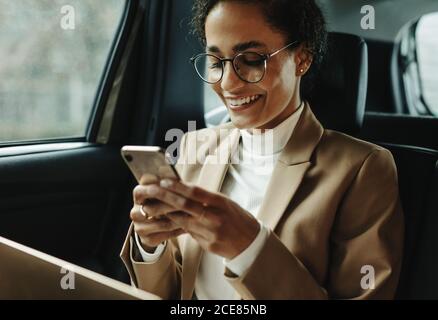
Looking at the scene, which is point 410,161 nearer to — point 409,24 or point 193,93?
point 193,93

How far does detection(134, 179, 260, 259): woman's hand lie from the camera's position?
33.8 inches

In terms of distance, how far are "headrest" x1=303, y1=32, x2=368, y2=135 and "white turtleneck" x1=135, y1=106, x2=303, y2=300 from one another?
15 centimetres

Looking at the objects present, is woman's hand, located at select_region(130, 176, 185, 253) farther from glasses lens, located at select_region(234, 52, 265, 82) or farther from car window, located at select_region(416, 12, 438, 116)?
car window, located at select_region(416, 12, 438, 116)

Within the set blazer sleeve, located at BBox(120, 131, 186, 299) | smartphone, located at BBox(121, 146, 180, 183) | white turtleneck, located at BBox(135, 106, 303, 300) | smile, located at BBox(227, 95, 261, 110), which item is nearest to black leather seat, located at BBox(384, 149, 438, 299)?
white turtleneck, located at BBox(135, 106, 303, 300)

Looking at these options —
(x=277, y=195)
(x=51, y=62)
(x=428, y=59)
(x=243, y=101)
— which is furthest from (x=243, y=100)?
Result: (x=428, y=59)

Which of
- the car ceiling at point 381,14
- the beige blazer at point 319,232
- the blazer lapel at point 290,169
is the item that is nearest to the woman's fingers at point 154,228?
the beige blazer at point 319,232

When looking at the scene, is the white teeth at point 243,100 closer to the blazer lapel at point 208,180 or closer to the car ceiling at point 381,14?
the blazer lapel at point 208,180

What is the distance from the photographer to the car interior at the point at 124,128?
1471mm

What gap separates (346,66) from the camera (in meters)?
1.45

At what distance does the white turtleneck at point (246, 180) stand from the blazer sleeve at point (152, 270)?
0.02m

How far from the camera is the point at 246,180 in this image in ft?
4.41

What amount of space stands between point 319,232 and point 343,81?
0.51 metres

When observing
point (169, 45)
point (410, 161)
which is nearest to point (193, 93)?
point (169, 45)

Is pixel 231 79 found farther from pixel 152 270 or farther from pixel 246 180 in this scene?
pixel 152 270
